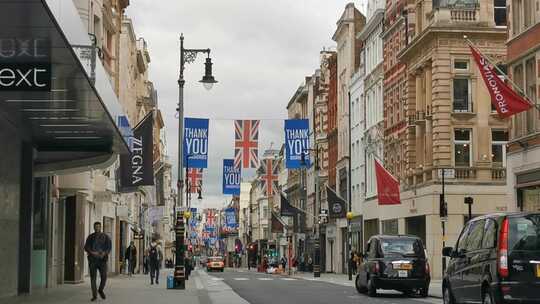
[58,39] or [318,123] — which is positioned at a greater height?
[318,123]

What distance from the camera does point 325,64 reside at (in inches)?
3526

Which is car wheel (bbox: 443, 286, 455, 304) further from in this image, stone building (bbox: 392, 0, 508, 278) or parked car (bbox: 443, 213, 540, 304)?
stone building (bbox: 392, 0, 508, 278)

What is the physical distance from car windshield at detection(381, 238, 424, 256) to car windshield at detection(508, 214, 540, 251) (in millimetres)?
12235

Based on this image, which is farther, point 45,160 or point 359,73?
point 359,73

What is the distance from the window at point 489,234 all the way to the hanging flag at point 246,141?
28.5 meters

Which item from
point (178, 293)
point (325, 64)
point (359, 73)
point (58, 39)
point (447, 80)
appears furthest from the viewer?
point (325, 64)

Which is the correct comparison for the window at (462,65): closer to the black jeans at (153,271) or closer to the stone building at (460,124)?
the stone building at (460,124)

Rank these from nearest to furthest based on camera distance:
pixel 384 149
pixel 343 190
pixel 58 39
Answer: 1. pixel 58 39
2. pixel 384 149
3. pixel 343 190

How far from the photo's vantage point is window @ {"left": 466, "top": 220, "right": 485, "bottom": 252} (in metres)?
16.9

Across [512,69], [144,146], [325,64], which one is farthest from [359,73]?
[144,146]

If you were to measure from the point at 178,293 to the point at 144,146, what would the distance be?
6.01 metres

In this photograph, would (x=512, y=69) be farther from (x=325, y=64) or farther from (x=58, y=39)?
(x=325, y=64)

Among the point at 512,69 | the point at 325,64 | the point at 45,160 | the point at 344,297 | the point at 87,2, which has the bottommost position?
the point at 344,297

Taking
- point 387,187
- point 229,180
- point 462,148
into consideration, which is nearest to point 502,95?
point 387,187
